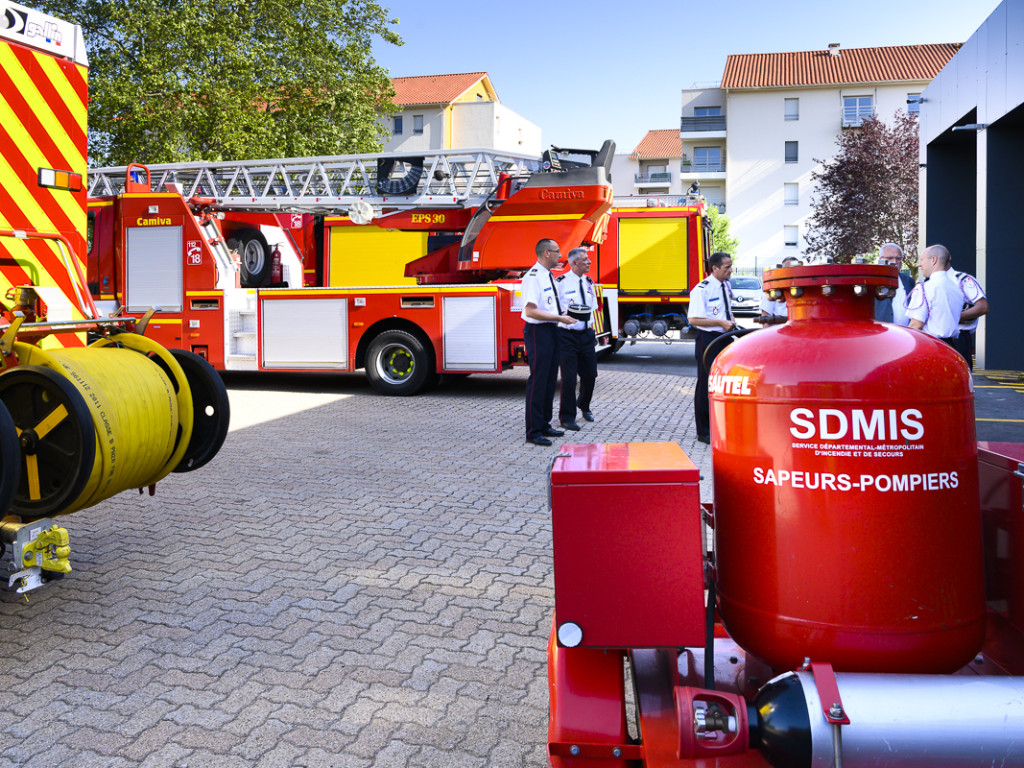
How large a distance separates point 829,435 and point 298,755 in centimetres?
189

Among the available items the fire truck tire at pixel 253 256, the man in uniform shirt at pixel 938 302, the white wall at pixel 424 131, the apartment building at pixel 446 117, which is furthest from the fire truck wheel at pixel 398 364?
the white wall at pixel 424 131

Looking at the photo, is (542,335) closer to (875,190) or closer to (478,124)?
(875,190)

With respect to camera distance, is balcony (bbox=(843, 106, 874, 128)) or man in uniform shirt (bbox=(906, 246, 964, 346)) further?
balcony (bbox=(843, 106, 874, 128))

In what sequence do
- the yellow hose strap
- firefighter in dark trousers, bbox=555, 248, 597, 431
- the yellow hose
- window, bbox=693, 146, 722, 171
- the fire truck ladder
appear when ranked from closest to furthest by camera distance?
the yellow hose → the yellow hose strap → firefighter in dark trousers, bbox=555, 248, 597, 431 → the fire truck ladder → window, bbox=693, 146, 722, 171

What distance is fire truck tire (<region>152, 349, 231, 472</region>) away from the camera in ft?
14.8

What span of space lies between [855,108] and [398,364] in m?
53.1

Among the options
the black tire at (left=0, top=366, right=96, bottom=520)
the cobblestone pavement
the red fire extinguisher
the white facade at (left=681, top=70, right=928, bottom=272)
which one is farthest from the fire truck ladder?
the white facade at (left=681, top=70, right=928, bottom=272)

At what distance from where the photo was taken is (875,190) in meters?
28.4

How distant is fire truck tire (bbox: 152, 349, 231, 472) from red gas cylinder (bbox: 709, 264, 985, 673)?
314cm

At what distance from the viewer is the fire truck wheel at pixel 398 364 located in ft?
38.2

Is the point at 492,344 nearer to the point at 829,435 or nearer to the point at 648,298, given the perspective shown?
the point at 648,298

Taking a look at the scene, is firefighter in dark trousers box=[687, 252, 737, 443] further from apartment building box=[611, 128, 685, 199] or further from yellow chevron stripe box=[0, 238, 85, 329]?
apartment building box=[611, 128, 685, 199]

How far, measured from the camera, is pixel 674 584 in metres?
2.18

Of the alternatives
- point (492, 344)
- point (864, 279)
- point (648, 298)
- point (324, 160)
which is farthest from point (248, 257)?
point (864, 279)
